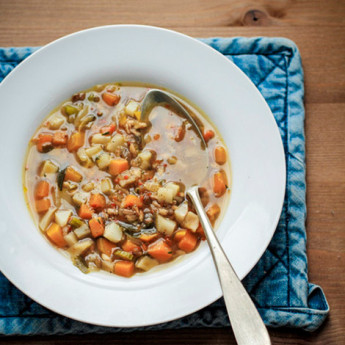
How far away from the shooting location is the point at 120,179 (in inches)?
121

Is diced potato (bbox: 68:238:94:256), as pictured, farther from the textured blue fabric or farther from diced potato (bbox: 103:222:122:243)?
the textured blue fabric

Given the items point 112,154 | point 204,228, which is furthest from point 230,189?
point 112,154

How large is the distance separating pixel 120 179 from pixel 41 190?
0.58m

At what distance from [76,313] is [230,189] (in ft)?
4.38

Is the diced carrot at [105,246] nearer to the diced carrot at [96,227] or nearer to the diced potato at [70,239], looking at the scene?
the diced carrot at [96,227]

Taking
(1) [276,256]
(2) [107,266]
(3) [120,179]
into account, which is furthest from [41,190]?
(1) [276,256]

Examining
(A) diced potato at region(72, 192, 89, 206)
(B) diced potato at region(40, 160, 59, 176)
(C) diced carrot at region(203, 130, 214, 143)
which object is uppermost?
(C) diced carrot at region(203, 130, 214, 143)

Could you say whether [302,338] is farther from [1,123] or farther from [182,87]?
[1,123]

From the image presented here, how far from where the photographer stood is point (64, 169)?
10.2 feet

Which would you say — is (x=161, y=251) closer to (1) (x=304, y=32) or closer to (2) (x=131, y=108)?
(2) (x=131, y=108)

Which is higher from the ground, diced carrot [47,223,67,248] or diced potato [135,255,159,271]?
diced carrot [47,223,67,248]

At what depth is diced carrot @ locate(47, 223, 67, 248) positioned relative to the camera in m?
2.99

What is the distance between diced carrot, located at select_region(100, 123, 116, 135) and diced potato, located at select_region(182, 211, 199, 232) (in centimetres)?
83

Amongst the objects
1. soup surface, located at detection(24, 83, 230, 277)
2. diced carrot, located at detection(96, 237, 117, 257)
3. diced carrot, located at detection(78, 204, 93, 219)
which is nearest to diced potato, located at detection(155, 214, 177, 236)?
soup surface, located at detection(24, 83, 230, 277)
